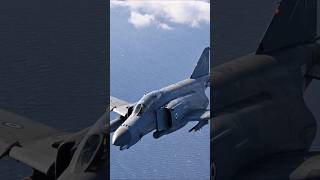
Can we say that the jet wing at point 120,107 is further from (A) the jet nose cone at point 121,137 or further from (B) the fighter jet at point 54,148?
(B) the fighter jet at point 54,148

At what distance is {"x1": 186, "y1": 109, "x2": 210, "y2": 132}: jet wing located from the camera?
6.02 metres

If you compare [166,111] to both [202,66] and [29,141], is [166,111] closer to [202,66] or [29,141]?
[202,66]

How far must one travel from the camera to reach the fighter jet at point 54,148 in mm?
3779

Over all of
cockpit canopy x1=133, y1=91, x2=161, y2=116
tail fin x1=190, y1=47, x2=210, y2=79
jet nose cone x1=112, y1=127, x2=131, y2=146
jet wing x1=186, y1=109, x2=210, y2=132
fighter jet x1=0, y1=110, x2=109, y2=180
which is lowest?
fighter jet x1=0, y1=110, x2=109, y2=180

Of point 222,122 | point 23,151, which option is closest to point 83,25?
point 23,151

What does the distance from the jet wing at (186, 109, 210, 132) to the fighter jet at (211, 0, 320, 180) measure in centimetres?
118

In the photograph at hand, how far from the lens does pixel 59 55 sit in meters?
7.21

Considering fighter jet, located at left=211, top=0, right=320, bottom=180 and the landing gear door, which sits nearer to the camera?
fighter jet, located at left=211, top=0, right=320, bottom=180

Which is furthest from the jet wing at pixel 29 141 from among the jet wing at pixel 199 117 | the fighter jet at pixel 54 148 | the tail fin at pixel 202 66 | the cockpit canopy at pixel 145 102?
the tail fin at pixel 202 66

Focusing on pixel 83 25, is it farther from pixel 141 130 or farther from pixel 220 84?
pixel 220 84

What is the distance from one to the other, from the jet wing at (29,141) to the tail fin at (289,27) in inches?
92.4

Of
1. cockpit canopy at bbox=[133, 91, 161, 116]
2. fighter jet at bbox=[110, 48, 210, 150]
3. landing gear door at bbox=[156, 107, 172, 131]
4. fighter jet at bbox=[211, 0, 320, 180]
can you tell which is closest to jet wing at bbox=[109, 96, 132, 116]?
fighter jet at bbox=[110, 48, 210, 150]

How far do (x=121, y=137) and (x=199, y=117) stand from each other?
3.41 feet

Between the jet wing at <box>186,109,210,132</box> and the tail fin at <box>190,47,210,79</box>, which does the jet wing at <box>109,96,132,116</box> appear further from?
the tail fin at <box>190,47,210,79</box>
